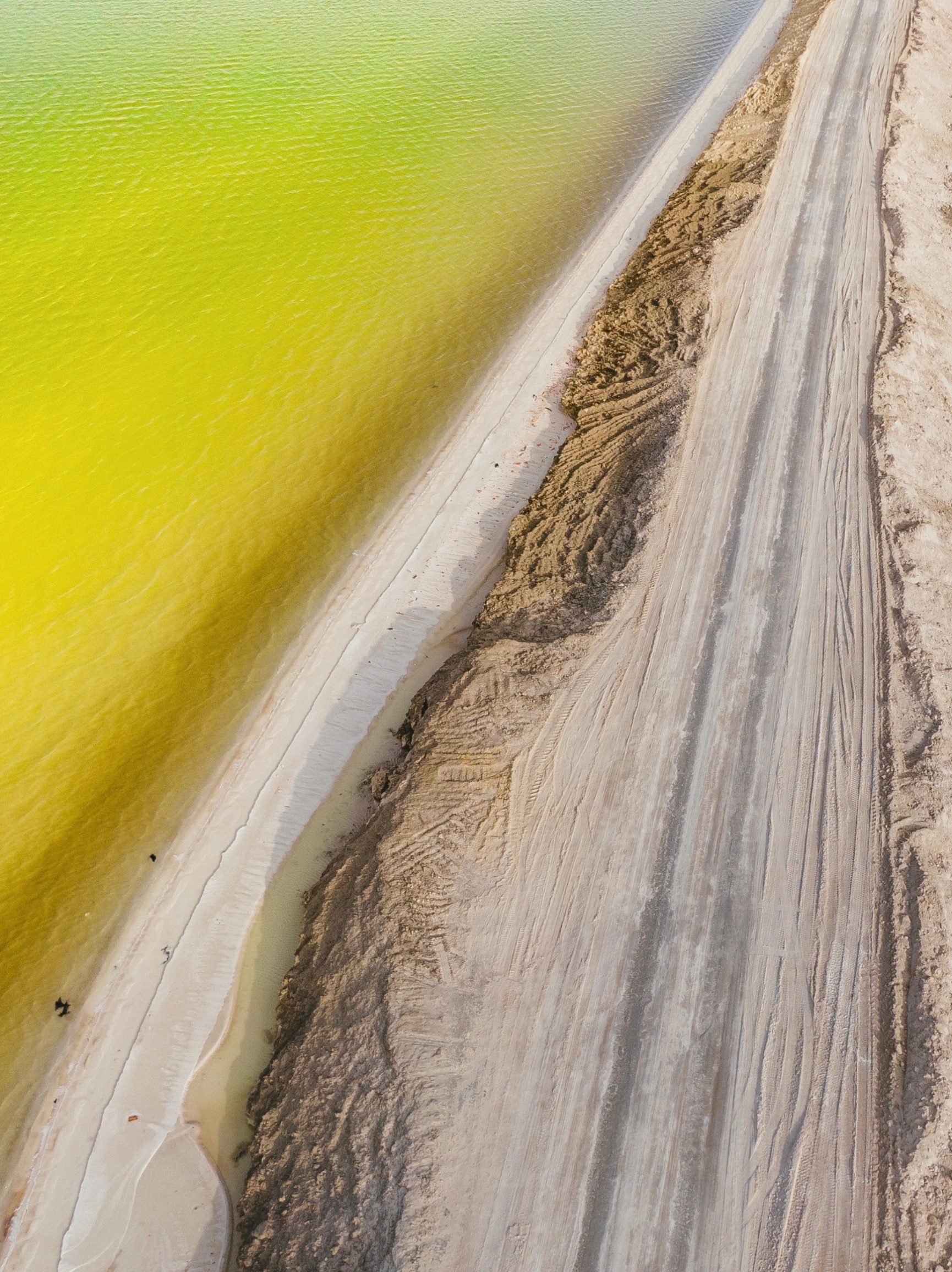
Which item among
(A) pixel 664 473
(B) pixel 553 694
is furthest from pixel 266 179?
(B) pixel 553 694

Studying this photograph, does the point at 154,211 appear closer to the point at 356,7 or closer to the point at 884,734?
the point at 356,7

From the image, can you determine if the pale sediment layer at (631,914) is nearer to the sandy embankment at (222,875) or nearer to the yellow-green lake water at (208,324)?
the sandy embankment at (222,875)

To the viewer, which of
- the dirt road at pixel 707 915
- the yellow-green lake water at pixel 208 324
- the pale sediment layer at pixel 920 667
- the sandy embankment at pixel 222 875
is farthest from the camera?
the yellow-green lake water at pixel 208 324

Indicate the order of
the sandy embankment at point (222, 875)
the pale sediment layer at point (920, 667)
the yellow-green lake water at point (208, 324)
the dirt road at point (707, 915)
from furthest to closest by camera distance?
1. the yellow-green lake water at point (208, 324)
2. the sandy embankment at point (222, 875)
3. the pale sediment layer at point (920, 667)
4. the dirt road at point (707, 915)

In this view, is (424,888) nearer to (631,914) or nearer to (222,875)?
(631,914)

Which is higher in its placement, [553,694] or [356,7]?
[356,7]

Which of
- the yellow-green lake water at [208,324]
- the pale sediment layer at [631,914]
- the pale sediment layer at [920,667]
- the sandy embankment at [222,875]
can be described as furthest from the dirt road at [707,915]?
the yellow-green lake water at [208,324]
